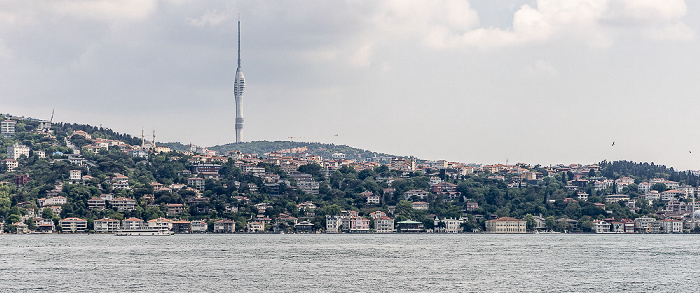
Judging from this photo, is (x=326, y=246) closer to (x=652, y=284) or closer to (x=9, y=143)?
(x=652, y=284)

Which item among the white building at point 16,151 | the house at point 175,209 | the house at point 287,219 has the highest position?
the white building at point 16,151

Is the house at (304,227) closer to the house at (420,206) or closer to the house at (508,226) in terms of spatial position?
the house at (420,206)

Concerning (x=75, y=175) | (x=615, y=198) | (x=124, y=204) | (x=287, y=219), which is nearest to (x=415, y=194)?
(x=615, y=198)

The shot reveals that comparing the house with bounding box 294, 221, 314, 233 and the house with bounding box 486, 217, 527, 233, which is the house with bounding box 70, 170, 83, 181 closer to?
the house with bounding box 294, 221, 314, 233

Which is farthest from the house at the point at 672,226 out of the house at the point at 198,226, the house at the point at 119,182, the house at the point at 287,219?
the house at the point at 119,182

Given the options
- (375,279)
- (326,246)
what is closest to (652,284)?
(375,279)

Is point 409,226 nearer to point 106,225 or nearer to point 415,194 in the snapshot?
point 415,194
